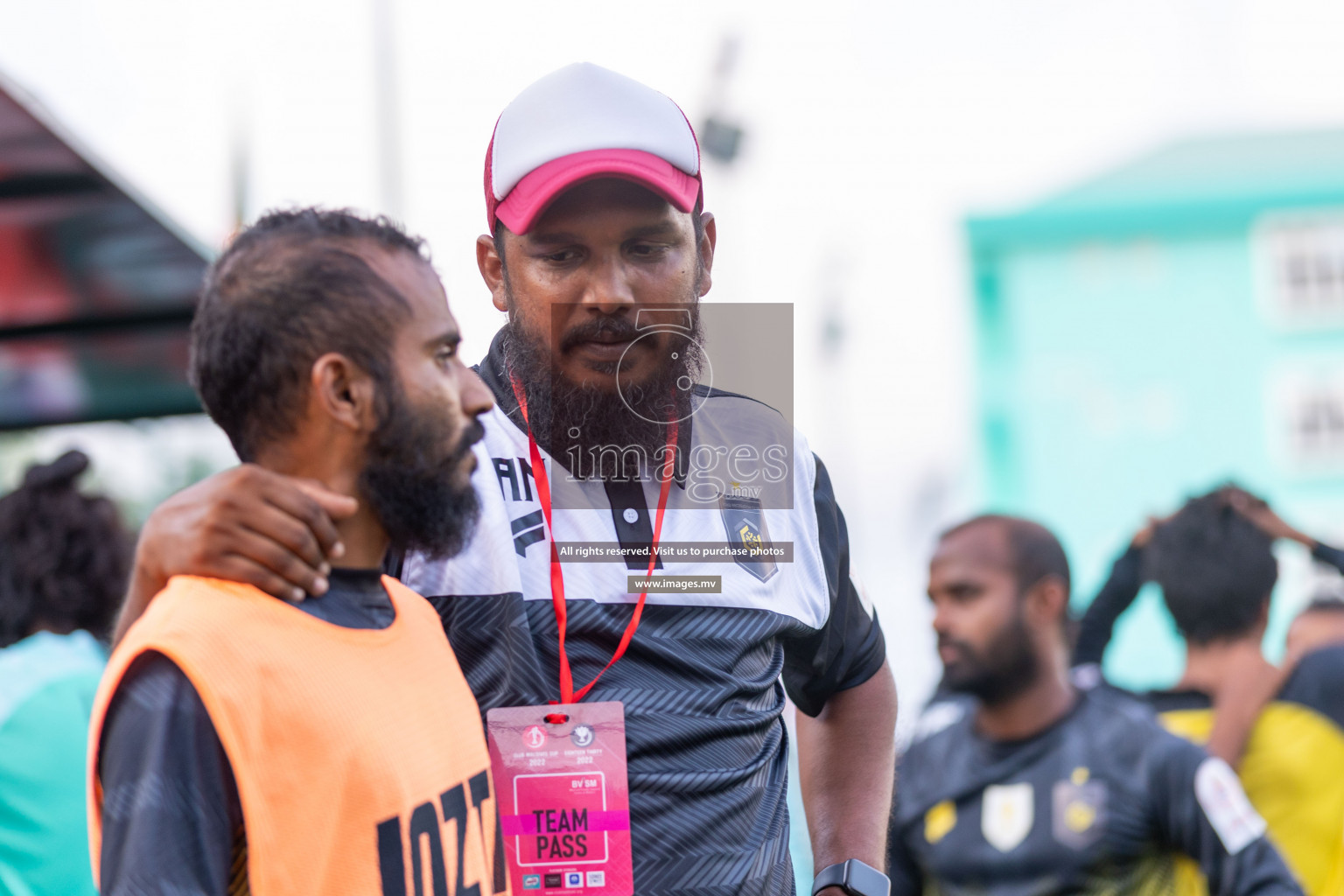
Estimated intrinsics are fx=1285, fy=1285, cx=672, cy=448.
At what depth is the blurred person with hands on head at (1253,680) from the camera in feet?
13.0

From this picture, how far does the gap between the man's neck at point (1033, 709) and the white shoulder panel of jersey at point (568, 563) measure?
2.14 meters

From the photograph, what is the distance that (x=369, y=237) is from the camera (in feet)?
5.25

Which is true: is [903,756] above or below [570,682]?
below

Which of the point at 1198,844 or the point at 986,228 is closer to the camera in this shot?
the point at 1198,844

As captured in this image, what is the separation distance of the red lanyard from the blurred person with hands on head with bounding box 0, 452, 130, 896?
1.78 m

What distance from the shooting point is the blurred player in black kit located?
3438 mm

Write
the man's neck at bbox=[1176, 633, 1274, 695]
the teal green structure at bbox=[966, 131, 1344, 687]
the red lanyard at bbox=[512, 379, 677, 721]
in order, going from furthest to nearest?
the teal green structure at bbox=[966, 131, 1344, 687] → the man's neck at bbox=[1176, 633, 1274, 695] → the red lanyard at bbox=[512, 379, 677, 721]

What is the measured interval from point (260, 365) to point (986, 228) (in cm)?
2851

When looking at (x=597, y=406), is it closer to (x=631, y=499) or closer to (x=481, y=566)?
(x=631, y=499)

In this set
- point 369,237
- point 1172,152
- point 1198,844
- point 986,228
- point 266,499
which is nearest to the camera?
point 266,499

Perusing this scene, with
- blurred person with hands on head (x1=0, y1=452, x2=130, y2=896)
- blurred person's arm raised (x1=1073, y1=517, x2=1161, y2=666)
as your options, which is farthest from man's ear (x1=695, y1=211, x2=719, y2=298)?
blurred person's arm raised (x1=1073, y1=517, x2=1161, y2=666)

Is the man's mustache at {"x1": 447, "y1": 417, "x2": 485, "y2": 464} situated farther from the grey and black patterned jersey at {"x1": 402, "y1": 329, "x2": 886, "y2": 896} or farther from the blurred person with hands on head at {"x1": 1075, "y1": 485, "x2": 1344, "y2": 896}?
the blurred person with hands on head at {"x1": 1075, "y1": 485, "x2": 1344, "y2": 896}

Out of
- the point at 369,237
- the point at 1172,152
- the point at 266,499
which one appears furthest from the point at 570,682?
the point at 1172,152

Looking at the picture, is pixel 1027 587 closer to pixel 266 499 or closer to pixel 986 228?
pixel 266 499
